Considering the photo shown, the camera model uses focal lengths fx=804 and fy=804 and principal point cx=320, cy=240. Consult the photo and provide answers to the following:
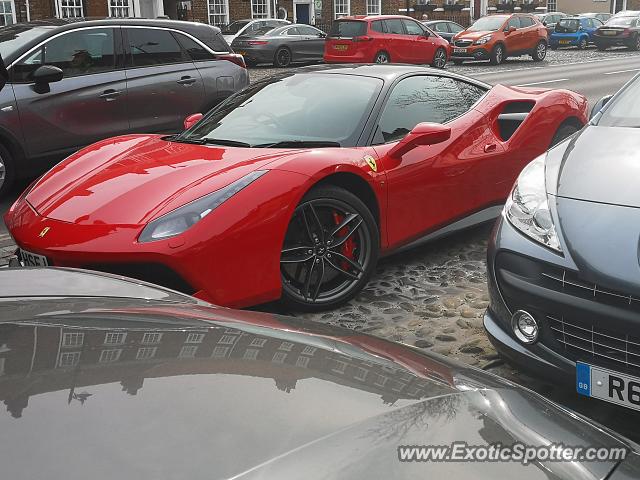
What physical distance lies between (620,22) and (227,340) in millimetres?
34987

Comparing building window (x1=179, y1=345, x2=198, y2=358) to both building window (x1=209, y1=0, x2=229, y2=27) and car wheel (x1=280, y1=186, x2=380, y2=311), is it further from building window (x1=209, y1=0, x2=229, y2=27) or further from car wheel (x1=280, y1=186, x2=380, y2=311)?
building window (x1=209, y1=0, x2=229, y2=27)

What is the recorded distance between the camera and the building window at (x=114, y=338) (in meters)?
1.66

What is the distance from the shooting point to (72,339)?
1.66m

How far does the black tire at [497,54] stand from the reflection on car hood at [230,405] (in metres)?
23.8

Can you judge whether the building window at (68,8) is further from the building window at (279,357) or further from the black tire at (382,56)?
the building window at (279,357)

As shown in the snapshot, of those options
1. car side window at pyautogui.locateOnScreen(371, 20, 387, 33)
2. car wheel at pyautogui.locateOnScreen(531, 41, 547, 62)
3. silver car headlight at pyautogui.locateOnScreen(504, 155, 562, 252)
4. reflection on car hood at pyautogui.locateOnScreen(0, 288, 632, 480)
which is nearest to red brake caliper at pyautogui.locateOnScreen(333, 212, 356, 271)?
silver car headlight at pyautogui.locateOnScreen(504, 155, 562, 252)

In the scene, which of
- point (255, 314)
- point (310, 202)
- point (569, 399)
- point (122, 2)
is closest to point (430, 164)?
point (310, 202)

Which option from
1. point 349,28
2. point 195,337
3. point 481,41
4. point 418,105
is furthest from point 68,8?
point 195,337

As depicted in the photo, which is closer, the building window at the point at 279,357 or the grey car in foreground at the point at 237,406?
the grey car in foreground at the point at 237,406

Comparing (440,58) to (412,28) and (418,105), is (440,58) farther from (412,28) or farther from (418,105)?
(418,105)

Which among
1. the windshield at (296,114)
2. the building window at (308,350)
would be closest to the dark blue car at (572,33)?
the windshield at (296,114)

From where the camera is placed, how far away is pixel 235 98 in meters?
5.14

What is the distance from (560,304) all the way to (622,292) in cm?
23

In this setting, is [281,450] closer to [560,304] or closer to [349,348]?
[349,348]
